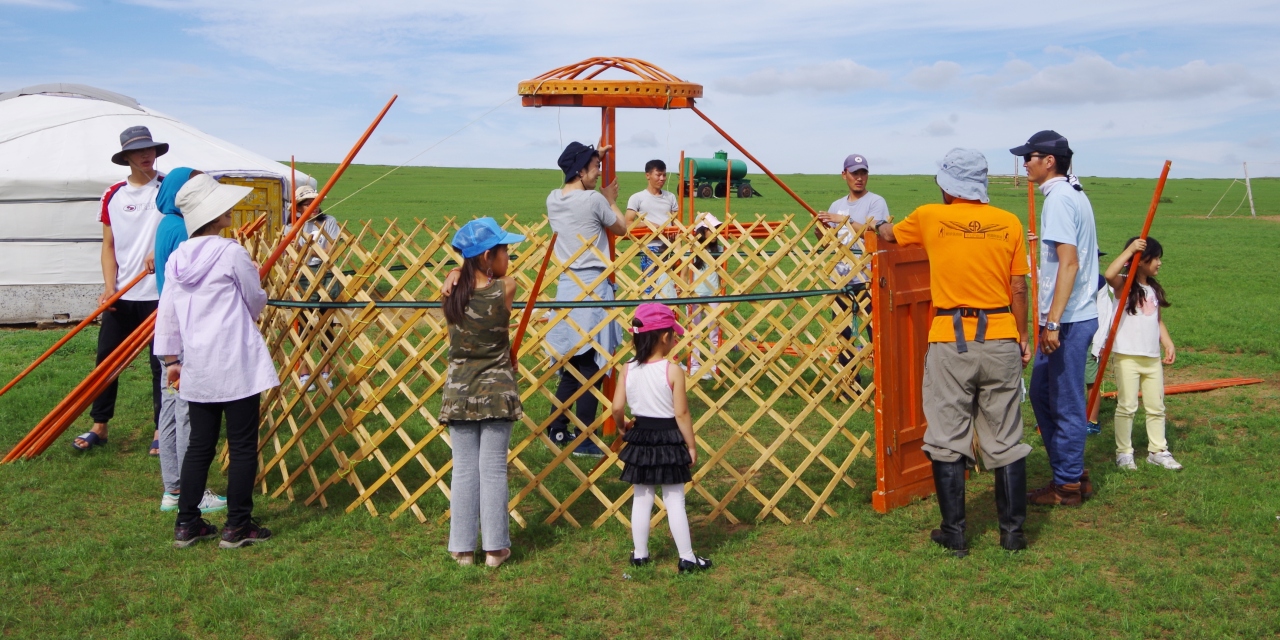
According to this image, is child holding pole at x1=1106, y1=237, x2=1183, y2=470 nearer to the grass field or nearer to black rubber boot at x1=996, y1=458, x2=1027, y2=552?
the grass field

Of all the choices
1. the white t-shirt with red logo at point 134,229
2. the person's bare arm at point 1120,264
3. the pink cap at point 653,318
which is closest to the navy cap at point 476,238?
the pink cap at point 653,318

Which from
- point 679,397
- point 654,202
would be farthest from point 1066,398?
point 654,202

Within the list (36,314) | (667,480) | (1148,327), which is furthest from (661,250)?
(36,314)

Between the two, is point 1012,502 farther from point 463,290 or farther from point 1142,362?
point 463,290

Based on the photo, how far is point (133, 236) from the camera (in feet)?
16.0

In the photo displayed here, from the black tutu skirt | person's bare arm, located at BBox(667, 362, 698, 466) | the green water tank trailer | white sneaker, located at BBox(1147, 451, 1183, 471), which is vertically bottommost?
white sneaker, located at BBox(1147, 451, 1183, 471)

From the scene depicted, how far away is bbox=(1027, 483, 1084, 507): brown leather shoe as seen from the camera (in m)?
4.35

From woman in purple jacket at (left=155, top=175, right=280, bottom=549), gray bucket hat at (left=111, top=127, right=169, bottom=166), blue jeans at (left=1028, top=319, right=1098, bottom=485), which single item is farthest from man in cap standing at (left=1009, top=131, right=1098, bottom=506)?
gray bucket hat at (left=111, top=127, right=169, bottom=166)

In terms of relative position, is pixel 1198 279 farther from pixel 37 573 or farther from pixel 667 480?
pixel 37 573

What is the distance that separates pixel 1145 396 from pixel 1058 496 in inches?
37.5

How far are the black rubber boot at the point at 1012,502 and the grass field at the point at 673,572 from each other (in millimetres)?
69

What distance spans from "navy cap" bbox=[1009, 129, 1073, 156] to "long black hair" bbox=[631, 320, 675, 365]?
1.82 metres

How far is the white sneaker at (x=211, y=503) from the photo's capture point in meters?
4.34

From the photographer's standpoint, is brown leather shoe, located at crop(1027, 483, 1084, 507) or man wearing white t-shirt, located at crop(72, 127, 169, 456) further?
man wearing white t-shirt, located at crop(72, 127, 169, 456)
